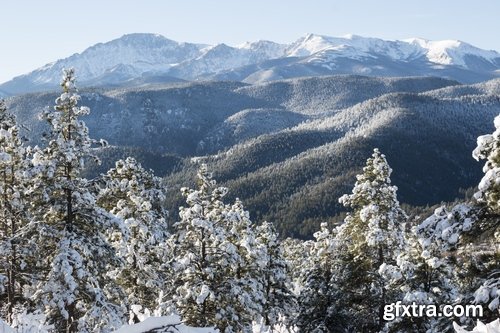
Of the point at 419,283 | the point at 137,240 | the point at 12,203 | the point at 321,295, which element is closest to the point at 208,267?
the point at 137,240

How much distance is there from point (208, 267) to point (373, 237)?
24.3ft

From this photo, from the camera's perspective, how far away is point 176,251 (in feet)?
69.2

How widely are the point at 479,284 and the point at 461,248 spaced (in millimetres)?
891

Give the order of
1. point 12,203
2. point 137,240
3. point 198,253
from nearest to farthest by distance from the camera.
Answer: point 12,203 < point 198,253 < point 137,240

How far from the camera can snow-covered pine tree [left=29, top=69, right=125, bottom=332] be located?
15336mm

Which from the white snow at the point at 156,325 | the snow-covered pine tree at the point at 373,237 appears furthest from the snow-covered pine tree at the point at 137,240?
the white snow at the point at 156,325

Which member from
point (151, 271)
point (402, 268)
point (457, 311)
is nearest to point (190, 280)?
point (151, 271)

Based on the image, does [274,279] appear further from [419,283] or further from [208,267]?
[419,283]

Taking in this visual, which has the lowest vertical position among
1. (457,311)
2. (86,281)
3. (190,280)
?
(190,280)

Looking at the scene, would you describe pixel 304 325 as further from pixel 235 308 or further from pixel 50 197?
pixel 50 197

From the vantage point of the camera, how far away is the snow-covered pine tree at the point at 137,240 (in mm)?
23984

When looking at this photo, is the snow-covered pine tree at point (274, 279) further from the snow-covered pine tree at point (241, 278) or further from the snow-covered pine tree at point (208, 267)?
the snow-covered pine tree at point (208, 267)

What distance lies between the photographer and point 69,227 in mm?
16188

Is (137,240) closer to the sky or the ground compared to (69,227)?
closer to the ground
